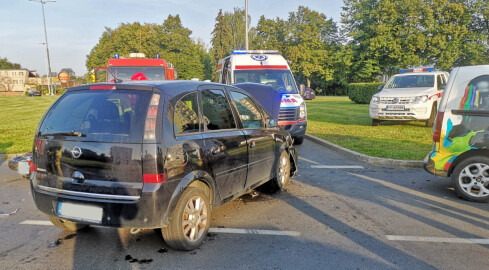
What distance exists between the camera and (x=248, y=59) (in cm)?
1069

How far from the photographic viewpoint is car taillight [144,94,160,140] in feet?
10.0

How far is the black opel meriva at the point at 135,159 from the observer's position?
305 cm

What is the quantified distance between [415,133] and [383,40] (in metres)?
37.0

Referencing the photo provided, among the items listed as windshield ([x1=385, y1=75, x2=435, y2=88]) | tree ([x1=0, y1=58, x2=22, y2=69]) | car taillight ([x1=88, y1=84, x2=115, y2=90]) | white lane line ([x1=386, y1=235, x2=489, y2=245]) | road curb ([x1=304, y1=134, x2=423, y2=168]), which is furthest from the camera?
tree ([x1=0, y1=58, x2=22, y2=69])

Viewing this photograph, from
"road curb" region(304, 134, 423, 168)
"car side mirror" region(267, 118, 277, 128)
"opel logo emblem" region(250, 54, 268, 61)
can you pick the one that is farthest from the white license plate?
"opel logo emblem" region(250, 54, 268, 61)

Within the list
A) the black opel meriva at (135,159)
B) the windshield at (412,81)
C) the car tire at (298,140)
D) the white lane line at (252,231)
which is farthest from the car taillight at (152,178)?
the windshield at (412,81)

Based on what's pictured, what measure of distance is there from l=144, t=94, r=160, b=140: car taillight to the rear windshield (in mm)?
37

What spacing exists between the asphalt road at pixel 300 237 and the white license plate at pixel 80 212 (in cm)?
44

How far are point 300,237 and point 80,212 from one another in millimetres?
2291

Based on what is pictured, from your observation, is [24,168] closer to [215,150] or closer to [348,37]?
[215,150]

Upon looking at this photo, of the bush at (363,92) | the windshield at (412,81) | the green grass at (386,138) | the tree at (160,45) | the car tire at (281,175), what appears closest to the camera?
the car tire at (281,175)

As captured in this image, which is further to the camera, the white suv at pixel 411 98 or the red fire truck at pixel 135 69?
the red fire truck at pixel 135 69

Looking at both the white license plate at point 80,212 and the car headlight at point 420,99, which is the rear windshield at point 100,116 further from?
the car headlight at point 420,99

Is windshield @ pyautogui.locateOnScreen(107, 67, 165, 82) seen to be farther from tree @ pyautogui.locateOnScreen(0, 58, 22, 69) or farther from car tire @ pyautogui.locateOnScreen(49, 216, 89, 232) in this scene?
tree @ pyautogui.locateOnScreen(0, 58, 22, 69)
